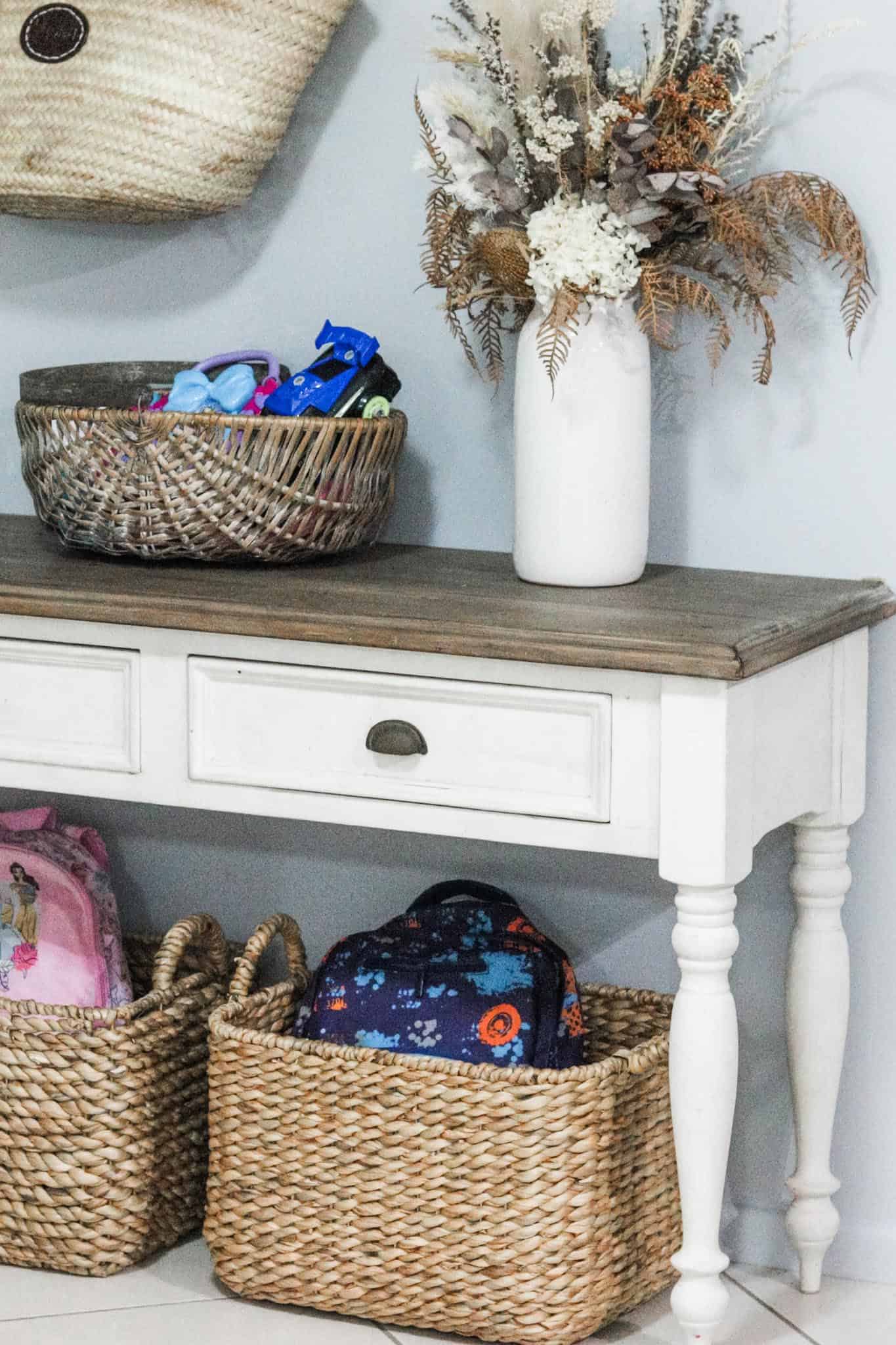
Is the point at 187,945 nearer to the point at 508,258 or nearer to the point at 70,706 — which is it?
the point at 70,706

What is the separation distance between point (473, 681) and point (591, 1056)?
568 mm

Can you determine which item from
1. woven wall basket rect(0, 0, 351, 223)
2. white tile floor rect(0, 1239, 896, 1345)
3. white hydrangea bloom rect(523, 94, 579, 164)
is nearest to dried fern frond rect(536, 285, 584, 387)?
white hydrangea bloom rect(523, 94, 579, 164)

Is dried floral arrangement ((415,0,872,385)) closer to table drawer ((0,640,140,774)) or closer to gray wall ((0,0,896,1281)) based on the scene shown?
gray wall ((0,0,896,1281))

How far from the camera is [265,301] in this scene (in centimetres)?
217

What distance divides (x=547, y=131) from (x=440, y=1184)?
1.00 metres

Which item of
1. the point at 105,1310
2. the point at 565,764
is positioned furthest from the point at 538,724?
the point at 105,1310

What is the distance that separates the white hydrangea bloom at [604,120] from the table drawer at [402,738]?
507mm

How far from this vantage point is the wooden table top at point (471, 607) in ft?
5.19

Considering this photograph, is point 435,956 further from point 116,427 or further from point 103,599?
point 116,427

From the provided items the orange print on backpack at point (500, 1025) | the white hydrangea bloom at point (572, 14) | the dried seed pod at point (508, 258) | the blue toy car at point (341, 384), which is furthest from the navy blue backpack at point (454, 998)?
the white hydrangea bloom at point (572, 14)

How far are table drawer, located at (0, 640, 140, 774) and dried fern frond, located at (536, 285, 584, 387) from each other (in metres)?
0.48

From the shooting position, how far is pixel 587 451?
1.79 meters

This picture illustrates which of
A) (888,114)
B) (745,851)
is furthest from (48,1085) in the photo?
(888,114)

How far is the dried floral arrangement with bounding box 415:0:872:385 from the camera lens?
5.60ft
